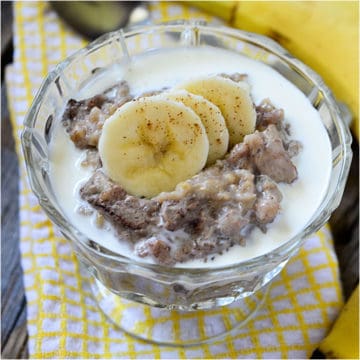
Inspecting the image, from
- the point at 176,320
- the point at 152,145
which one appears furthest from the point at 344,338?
the point at 152,145

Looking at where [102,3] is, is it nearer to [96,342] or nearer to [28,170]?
[28,170]

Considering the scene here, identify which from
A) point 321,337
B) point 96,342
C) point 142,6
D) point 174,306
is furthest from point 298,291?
point 142,6

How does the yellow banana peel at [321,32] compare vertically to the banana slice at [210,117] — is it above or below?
above

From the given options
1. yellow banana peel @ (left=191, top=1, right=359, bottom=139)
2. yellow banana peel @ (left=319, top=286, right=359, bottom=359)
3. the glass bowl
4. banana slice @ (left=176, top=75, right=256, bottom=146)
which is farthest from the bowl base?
yellow banana peel @ (left=191, top=1, right=359, bottom=139)

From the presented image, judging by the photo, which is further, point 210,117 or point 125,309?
point 125,309

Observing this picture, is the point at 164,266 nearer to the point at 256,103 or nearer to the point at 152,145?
the point at 152,145

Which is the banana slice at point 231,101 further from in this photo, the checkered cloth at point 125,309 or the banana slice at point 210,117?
the checkered cloth at point 125,309

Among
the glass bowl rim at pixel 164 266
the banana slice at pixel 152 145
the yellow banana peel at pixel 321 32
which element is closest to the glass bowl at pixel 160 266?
the glass bowl rim at pixel 164 266

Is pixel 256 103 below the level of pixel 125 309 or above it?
above
